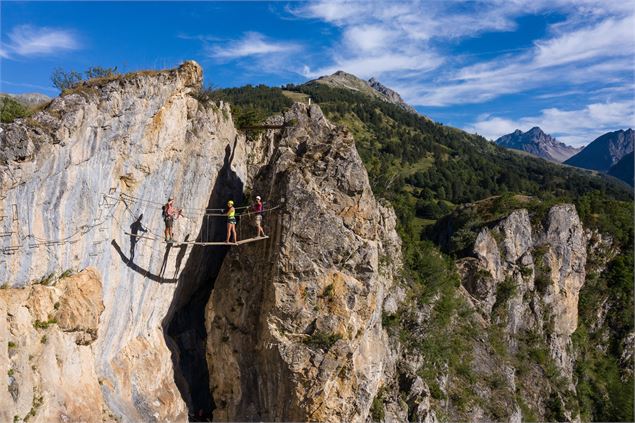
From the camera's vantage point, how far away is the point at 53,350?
17.1 metres

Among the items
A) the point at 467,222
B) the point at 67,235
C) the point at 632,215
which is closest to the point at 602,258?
the point at 632,215

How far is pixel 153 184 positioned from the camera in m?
21.4

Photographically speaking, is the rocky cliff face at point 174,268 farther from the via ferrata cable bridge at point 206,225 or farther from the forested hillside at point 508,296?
the forested hillside at point 508,296

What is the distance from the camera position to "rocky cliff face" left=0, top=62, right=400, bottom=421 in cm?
1694

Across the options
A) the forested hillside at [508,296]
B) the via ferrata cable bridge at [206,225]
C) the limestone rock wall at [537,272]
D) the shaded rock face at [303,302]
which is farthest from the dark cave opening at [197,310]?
the limestone rock wall at [537,272]

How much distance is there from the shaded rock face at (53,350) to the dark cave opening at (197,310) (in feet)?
17.0

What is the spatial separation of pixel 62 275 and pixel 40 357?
9.83 ft

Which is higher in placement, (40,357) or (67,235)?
(67,235)

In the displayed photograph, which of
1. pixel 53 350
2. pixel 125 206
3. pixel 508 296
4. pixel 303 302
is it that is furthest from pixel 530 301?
pixel 53 350

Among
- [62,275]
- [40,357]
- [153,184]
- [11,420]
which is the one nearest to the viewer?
[11,420]

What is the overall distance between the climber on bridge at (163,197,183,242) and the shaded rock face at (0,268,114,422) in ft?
11.5

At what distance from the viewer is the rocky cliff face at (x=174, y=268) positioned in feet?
55.6

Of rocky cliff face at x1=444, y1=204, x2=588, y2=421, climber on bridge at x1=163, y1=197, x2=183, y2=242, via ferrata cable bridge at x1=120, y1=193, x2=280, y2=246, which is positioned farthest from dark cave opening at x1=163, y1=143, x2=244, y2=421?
rocky cliff face at x1=444, y1=204, x2=588, y2=421

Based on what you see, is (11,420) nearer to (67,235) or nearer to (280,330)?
(67,235)
